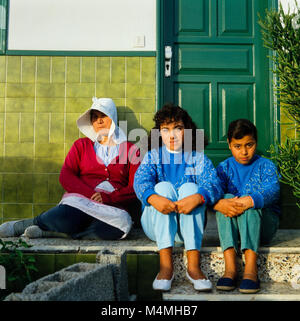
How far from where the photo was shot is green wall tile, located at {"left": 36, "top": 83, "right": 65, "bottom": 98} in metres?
3.44

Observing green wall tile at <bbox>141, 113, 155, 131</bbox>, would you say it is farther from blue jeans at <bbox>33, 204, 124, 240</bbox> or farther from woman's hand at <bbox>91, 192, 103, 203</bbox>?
blue jeans at <bbox>33, 204, 124, 240</bbox>

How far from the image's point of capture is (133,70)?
346cm

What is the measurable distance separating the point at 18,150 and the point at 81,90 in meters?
0.84

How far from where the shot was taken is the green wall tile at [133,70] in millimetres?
3459

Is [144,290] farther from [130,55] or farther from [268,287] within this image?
[130,55]

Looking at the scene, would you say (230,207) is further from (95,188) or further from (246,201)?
(95,188)

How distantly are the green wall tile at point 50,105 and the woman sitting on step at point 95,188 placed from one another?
39 cm

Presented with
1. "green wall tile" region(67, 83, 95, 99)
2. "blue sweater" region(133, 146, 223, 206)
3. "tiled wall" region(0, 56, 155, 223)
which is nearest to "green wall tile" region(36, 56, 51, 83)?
"tiled wall" region(0, 56, 155, 223)

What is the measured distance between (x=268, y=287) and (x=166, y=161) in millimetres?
1057

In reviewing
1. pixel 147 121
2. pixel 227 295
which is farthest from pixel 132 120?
pixel 227 295

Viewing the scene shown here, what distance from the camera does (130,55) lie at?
345cm

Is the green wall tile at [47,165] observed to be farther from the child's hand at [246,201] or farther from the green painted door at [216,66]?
the child's hand at [246,201]

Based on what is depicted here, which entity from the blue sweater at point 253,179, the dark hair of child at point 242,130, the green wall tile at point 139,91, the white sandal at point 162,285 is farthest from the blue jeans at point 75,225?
the green wall tile at point 139,91
